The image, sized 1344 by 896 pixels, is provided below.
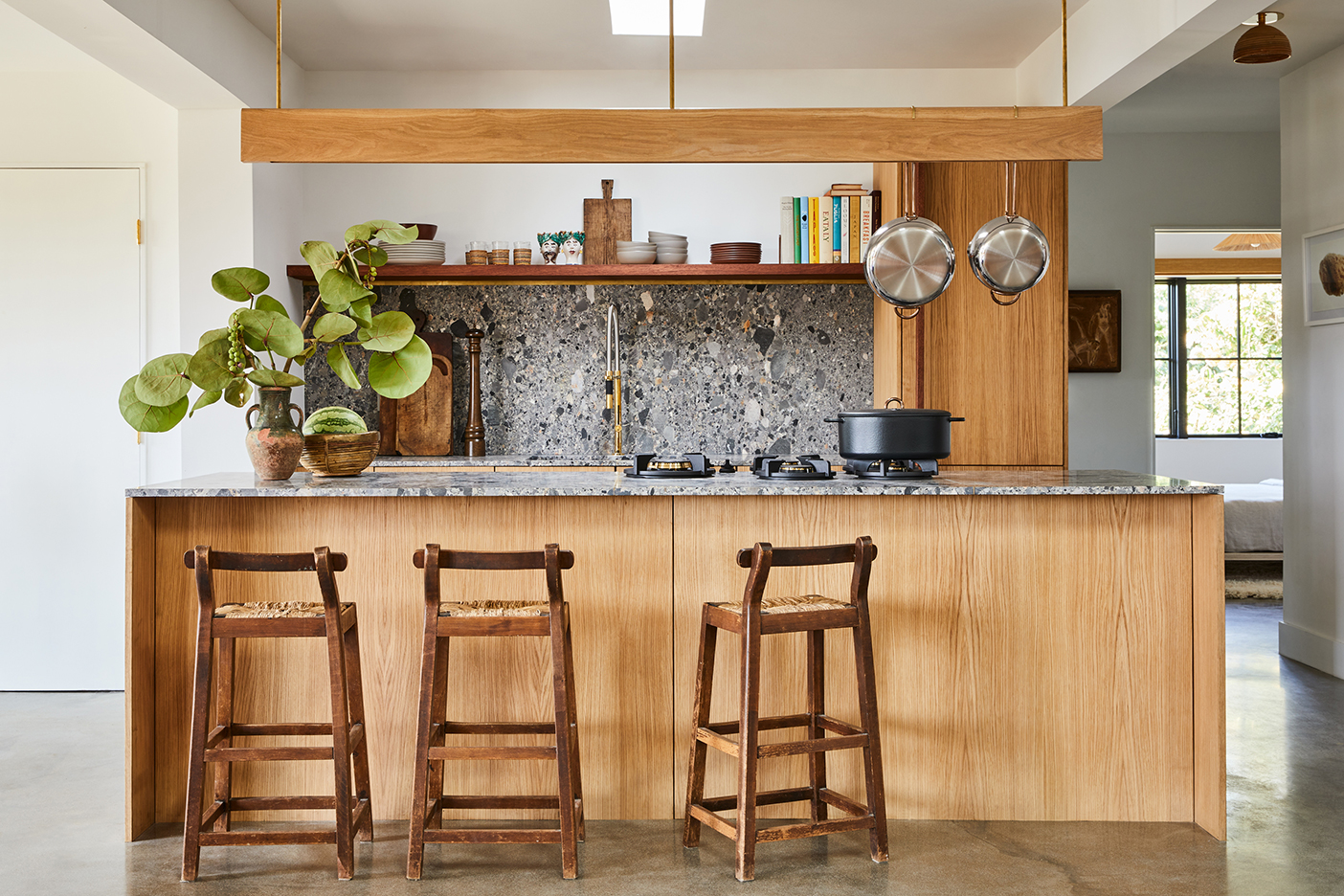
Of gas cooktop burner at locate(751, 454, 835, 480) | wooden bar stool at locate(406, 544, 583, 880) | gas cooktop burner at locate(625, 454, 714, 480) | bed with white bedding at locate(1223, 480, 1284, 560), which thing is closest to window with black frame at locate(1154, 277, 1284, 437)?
bed with white bedding at locate(1223, 480, 1284, 560)

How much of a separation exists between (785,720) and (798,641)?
0.24 m

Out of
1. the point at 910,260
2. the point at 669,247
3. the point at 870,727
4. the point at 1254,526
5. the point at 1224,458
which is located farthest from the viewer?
the point at 1224,458

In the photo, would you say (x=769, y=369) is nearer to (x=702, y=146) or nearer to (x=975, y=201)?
(x=975, y=201)

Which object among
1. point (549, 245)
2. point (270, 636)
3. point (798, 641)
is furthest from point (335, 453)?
point (549, 245)

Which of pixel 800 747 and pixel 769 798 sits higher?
pixel 800 747

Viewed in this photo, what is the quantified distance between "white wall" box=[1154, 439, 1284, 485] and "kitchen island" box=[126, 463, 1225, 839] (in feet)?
22.8

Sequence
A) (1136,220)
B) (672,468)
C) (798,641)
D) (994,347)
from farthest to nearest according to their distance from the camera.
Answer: (1136,220) → (994,347) → (672,468) → (798,641)

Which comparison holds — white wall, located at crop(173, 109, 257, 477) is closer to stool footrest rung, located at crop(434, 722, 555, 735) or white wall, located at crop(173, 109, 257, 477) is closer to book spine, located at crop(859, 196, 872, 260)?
stool footrest rung, located at crop(434, 722, 555, 735)

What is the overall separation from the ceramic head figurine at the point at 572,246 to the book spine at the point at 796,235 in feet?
3.34

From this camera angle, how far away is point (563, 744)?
2344mm

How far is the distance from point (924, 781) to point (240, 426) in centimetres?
313

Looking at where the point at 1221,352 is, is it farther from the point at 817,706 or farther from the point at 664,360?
the point at 817,706

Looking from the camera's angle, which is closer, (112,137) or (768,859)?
(768,859)

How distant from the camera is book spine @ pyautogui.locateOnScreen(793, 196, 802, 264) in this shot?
4598mm
